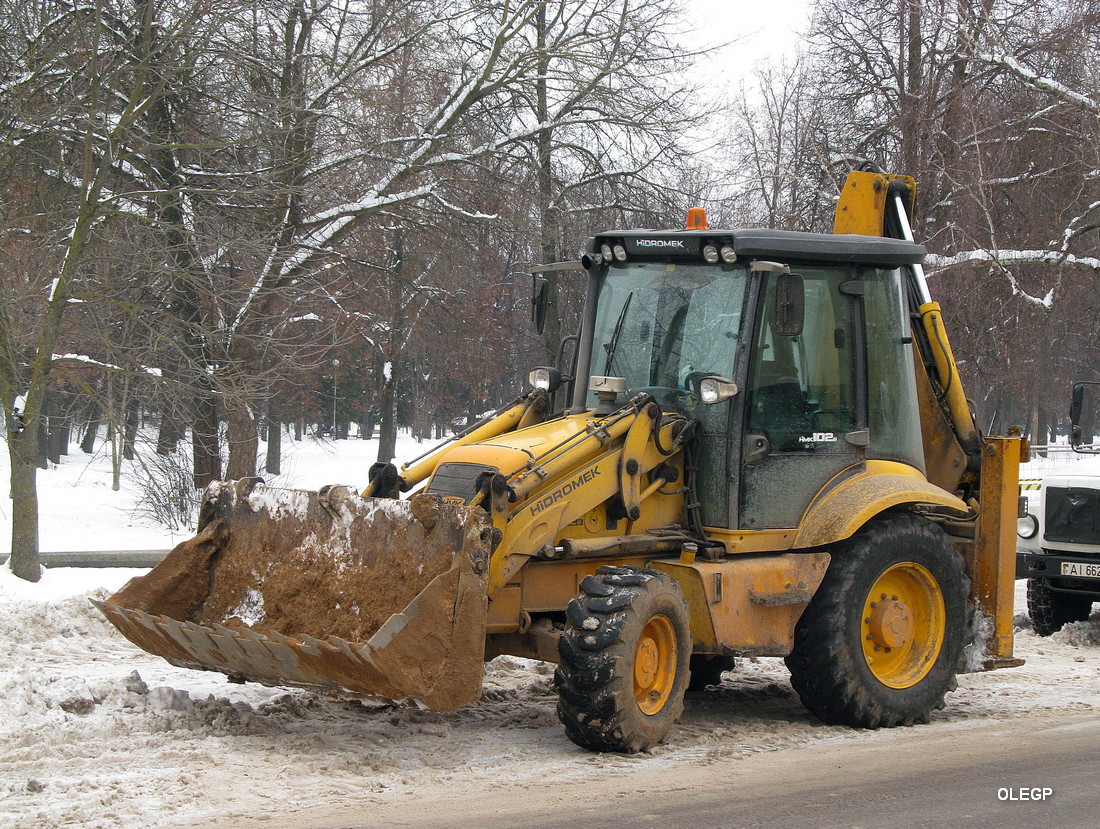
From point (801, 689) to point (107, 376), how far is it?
26.4 ft

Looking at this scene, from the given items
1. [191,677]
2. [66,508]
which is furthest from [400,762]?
[66,508]

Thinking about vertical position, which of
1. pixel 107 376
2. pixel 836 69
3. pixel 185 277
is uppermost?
pixel 836 69

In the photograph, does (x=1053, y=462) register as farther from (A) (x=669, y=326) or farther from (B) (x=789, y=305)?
(B) (x=789, y=305)

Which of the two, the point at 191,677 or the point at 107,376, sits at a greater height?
the point at 107,376

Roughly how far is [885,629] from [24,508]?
793 centimetres

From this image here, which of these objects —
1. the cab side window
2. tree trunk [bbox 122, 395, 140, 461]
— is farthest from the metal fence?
tree trunk [bbox 122, 395, 140, 461]

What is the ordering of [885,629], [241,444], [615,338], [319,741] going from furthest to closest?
[241,444], [615,338], [885,629], [319,741]

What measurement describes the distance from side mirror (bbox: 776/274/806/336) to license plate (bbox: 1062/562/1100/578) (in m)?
4.81

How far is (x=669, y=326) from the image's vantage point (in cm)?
717

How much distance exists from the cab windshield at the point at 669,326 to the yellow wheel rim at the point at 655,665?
4.66 ft

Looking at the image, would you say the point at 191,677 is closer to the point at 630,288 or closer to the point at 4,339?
the point at 630,288

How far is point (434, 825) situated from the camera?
4758mm

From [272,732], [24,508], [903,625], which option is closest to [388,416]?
[24,508]

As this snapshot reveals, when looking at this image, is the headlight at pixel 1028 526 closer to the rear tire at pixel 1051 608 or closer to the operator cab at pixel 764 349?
the rear tire at pixel 1051 608
